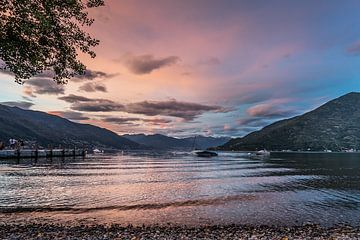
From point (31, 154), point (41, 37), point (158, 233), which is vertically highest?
point (41, 37)

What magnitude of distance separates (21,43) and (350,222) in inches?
1234

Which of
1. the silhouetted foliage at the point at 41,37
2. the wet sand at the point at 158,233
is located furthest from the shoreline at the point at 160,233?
the silhouetted foliage at the point at 41,37

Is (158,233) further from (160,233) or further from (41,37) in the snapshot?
(41,37)

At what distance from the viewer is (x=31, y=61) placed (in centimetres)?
2058

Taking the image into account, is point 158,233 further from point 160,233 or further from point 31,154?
point 31,154

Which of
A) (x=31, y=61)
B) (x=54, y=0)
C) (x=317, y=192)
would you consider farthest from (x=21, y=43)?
(x=317, y=192)

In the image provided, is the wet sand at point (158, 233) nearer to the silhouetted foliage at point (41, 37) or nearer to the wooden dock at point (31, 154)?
the silhouetted foliage at point (41, 37)

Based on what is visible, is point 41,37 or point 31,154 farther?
point 31,154

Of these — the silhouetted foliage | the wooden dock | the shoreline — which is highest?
the silhouetted foliage

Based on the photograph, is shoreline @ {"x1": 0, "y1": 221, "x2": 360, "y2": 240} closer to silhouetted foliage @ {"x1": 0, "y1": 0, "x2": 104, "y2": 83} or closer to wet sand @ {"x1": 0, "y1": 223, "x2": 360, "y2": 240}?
wet sand @ {"x1": 0, "y1": 223, "x2": 360, "y2": 240}

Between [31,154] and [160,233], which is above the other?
[31,154]

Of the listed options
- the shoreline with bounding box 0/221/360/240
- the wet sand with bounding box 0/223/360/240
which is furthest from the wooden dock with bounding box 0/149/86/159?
the wet sand with bounding box 0/223/360/240

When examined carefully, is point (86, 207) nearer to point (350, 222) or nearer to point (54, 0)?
point (54, 0)

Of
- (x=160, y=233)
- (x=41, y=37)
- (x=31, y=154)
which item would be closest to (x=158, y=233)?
(x=160, y=233)
